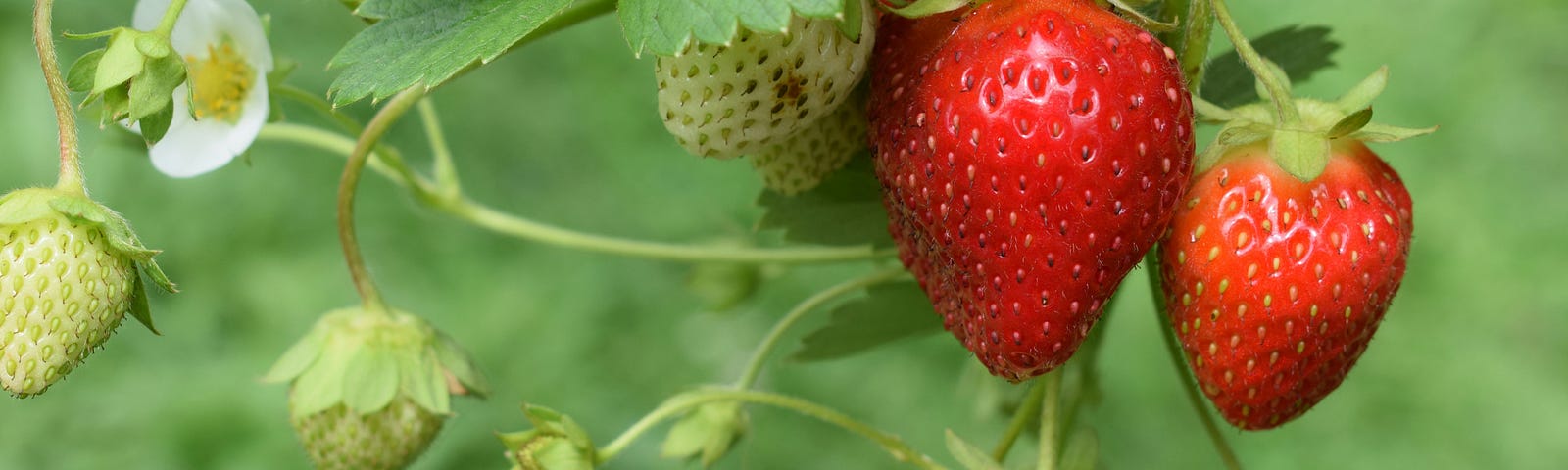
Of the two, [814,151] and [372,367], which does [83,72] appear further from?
[814,151]

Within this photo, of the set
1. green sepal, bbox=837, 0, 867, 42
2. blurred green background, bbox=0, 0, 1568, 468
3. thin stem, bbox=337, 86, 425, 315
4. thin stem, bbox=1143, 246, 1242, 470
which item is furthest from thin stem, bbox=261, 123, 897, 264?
blurred green background, bbox=0, 0, 1568, 468

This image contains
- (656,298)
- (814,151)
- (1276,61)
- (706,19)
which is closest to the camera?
(706,19)

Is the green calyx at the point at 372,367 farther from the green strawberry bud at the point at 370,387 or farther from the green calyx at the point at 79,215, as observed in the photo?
the green calyx at the point at 79,215

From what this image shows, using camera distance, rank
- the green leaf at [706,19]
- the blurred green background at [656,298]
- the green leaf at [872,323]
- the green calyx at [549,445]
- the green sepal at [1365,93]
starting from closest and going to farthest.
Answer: the green leaf at [706,19] < the green sepal at [1365,93] < the green calyx at [549,445] < the green leaf at [872,323] < the blurred green background at [656,298]

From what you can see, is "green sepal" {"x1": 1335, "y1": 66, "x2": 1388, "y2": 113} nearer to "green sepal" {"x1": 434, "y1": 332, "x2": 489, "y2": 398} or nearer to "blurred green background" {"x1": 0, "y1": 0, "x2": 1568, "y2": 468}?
"green sepal" {"x1": 434, "y1": 332, "x2": 489, "y2": 398}

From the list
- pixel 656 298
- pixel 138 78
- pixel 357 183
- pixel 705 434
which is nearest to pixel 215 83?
pixel 357 183

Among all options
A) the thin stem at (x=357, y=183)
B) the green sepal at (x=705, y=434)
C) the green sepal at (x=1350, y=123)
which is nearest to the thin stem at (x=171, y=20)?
the thin stem at (x=357, y=183)

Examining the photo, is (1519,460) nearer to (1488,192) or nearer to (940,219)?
(1488,192)
